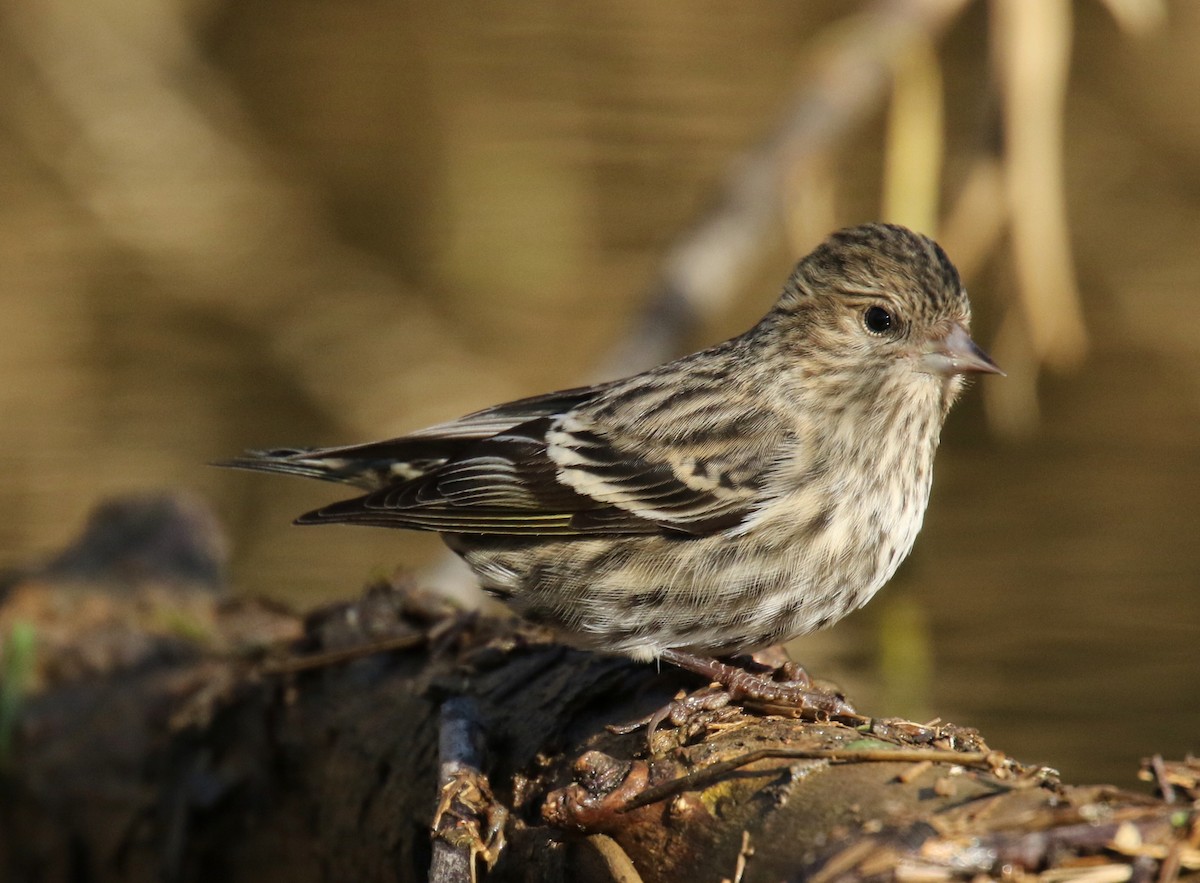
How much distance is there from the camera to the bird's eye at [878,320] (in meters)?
4.33

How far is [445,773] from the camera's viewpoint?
3.49 metres

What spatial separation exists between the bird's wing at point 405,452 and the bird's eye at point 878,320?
0.76 metres

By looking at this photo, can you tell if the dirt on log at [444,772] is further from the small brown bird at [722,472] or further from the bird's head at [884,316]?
the bird's head at [884,316]

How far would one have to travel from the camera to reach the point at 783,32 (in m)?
12.5

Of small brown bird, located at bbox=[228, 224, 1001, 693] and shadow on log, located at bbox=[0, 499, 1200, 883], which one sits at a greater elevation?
small brown bird, located at bbox=[228, 224, 1001, 693]

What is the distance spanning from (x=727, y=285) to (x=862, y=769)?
14.7 feet

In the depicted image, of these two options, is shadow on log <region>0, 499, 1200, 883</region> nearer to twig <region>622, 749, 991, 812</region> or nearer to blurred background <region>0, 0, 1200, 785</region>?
twig <region>622, 749, 991, 812</region>

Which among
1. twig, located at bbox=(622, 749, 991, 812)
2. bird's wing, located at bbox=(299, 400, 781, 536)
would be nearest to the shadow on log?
twig, located at bbox=(622, 749, 991, 812)

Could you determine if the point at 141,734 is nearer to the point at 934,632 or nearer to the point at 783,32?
the point at 934,632

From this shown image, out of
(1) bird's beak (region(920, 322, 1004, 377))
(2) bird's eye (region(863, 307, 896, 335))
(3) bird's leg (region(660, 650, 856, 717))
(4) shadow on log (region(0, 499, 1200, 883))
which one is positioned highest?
(2) bird's eye (region(863, 307, 896, 335))

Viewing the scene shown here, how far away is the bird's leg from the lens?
3.38 meters

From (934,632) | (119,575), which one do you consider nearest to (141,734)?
(119,575)

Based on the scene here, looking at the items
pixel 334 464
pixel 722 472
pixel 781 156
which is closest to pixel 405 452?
pixel 334 464

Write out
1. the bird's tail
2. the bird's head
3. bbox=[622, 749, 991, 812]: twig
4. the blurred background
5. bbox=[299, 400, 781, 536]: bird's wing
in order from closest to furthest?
bbox=[622, 749, 991, 812]: twig < bbox=[299, 400, 781, 536]: bird's wing < the bird's head < the bird's tail < the blurred background
